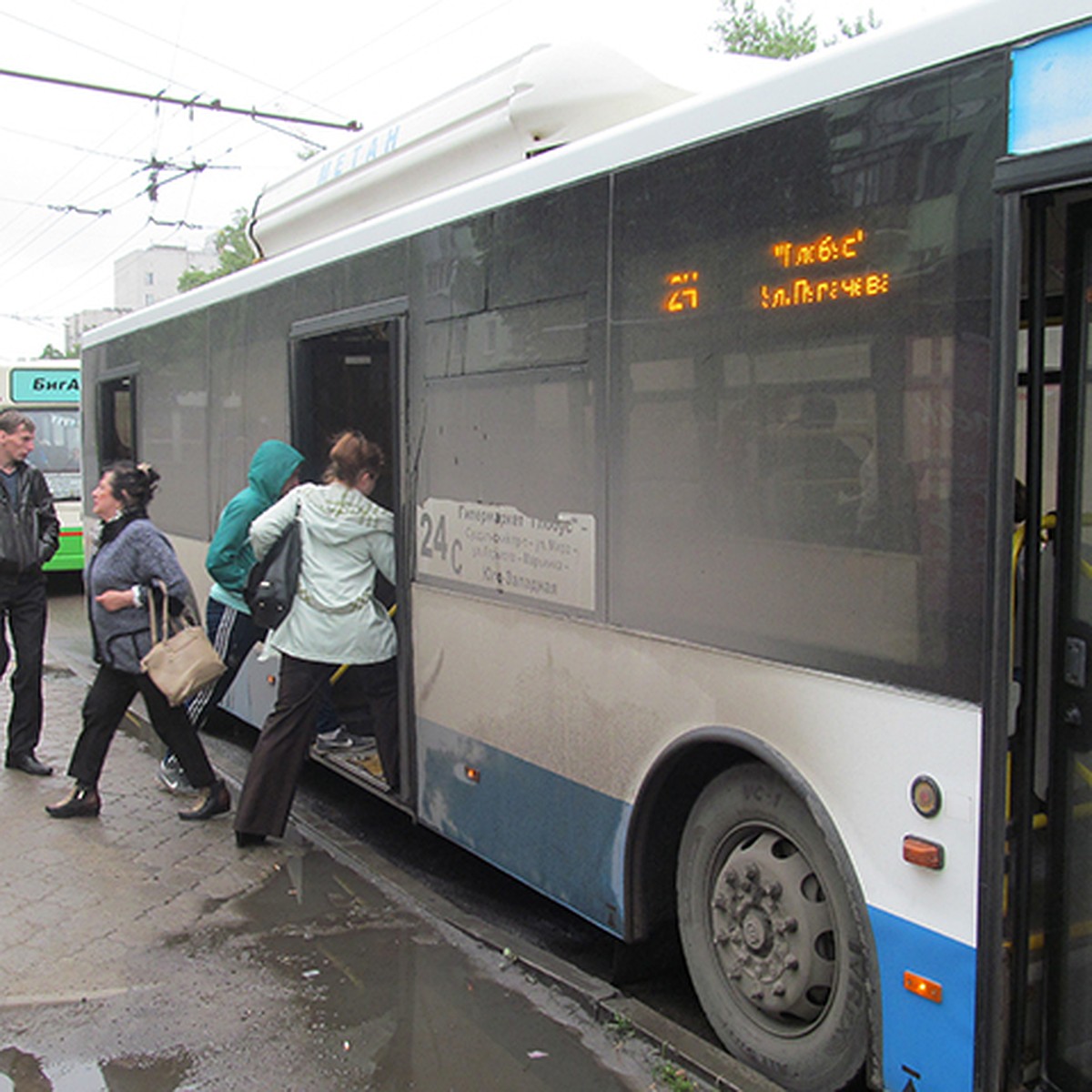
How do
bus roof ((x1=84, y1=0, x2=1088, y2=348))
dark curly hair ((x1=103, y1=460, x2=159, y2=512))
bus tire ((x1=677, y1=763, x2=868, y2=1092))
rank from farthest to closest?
dark curly hair ((x1=103, y1=460, x2=159, y2=512)), bus tire ((x1=677, y1=763, x2=868, y2=1092)), bus roof ((x1=84, y1=0, x2=1088, y2=348))

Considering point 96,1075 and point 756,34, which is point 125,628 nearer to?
point 96,1075

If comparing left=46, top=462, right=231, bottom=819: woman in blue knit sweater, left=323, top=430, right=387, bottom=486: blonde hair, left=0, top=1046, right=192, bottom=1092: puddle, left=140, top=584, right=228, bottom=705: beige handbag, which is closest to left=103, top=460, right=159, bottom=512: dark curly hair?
left=46, top=462, right=231, bottom=819: woman in blue knit sweater

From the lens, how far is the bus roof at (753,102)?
2.83 meters

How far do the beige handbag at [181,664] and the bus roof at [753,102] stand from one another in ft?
6.72

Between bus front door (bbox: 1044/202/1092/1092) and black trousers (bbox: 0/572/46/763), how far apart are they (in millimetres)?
5797

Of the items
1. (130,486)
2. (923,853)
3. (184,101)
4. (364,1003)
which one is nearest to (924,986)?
(923,853)

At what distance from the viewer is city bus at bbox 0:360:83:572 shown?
60.3 feet

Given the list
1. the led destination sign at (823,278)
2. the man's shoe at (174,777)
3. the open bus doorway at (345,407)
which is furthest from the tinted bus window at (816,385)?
the man's shoe at (174,777)

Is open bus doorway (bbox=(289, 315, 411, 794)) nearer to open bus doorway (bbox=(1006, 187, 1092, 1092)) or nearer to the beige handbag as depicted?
the beige handbag

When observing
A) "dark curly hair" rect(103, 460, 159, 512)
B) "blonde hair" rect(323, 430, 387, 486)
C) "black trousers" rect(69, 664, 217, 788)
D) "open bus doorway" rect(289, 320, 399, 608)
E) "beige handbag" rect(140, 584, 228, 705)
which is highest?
"open bus doorway" rect(289, 320, 399, 608)

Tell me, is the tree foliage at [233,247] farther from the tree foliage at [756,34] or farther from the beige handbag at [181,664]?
the beige handbag at [181,664]

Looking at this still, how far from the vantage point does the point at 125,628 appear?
6277 mm

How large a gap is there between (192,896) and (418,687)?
1303 millimetres

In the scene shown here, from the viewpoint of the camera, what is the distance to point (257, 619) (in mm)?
5770
